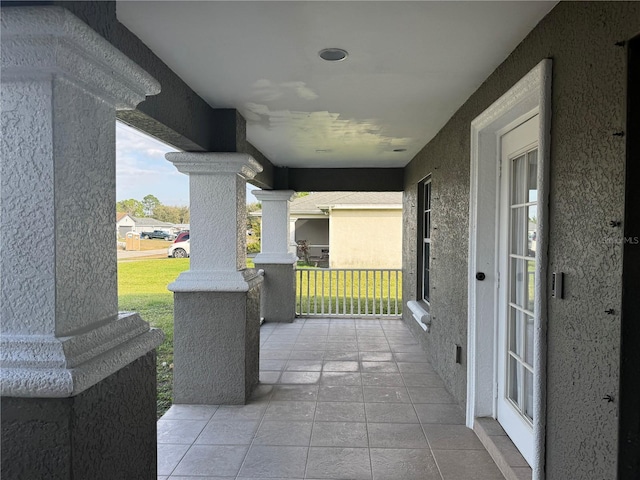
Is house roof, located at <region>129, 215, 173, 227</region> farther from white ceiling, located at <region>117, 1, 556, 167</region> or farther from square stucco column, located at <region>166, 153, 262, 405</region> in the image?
white ceiling, located at <region>117, 1, 556, 167</region>

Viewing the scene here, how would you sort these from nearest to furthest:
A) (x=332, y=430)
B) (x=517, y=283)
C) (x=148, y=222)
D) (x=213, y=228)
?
1. (x=517, y=283)
2. (x=332, y=430)
3. (x=213, y=228)
4. (x=148, y=222)

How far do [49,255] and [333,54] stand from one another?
5.73 ft

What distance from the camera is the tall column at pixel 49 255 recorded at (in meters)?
1.30

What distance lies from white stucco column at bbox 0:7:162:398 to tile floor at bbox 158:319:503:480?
5.34 ft

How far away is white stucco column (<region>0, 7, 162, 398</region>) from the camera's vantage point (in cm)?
130

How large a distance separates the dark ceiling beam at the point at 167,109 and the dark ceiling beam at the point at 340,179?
10.5ft

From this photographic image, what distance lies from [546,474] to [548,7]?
6.81 ft

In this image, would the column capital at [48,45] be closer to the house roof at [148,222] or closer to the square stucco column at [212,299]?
the square stucco column at [212,299]

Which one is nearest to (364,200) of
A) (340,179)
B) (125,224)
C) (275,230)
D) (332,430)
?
(340,179)

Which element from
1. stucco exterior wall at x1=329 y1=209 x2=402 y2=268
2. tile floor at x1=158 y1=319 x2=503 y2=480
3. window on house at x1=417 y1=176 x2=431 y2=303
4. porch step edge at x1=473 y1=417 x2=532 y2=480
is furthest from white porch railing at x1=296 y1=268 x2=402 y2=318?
stucco exterior wall at x1=329 y1=209 x2=402 y2=268

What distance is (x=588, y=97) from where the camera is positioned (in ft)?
5.39

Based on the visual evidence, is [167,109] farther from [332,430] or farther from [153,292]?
[153,292]

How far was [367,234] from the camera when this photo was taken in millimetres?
13703

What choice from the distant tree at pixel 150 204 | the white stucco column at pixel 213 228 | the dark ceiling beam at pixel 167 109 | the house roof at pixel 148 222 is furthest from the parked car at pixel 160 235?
the dark ceiling beam at pixel 167 109
